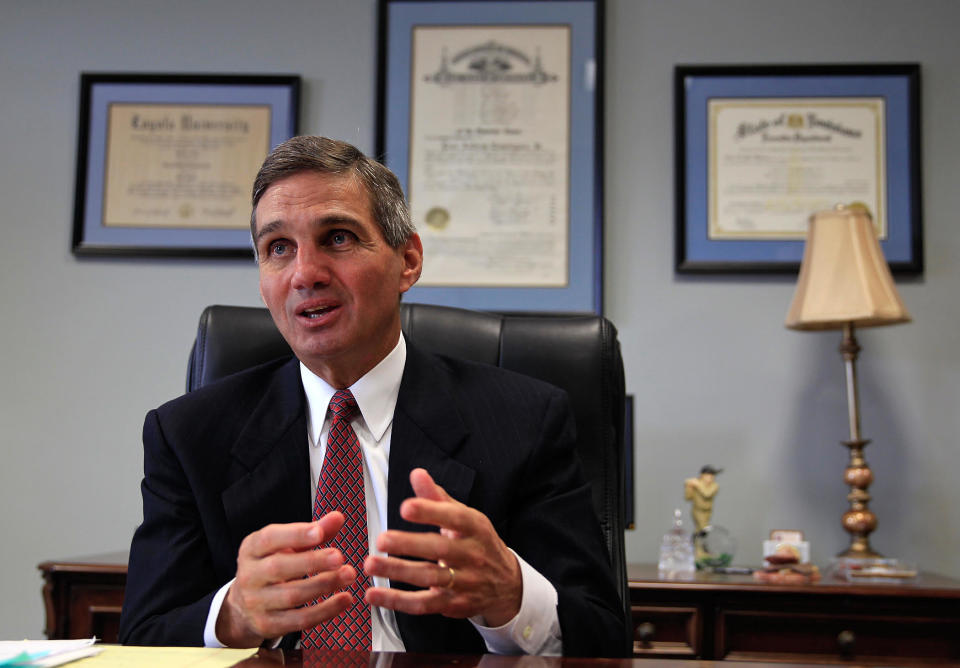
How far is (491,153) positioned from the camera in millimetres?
2881

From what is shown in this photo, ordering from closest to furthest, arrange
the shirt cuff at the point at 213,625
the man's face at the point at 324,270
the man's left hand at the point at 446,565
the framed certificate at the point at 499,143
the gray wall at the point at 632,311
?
the man's left hand at the point at 446,565 < the shirt cuff at the point at 213,625 < the man's face at the point at 324,270 < the gray wall at the point at 632,311 < the framed certificate at the point at 499,143

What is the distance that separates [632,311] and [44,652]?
85.0 inches

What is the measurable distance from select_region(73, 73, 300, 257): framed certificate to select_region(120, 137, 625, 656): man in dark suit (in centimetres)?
150

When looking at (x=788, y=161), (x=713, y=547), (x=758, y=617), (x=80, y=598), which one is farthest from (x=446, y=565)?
(x=788, y=161)

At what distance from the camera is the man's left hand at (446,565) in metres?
0.98

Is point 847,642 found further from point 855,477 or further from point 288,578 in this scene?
point 288,578

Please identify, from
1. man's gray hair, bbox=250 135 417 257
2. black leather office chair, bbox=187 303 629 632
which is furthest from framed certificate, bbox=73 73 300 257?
man's gray hair, bbox=250 135 417 257

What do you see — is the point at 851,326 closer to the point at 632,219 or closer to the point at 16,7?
the point at 632,219

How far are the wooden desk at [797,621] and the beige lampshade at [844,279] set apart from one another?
698mm

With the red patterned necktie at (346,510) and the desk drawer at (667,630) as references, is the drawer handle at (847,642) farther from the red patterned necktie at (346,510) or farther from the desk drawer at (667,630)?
the red patterned necktie at (346,510)

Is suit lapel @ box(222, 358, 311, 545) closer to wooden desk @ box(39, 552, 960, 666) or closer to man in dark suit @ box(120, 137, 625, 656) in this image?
man in dark suit @ box(120, 137, 625, 656)

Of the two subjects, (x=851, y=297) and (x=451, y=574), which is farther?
(x=851, y=297)

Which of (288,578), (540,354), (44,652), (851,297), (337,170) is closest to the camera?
(44,652)

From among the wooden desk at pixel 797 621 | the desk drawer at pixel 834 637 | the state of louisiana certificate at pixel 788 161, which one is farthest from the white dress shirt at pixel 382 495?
the state of louisiana certificate at pixel 788 161
